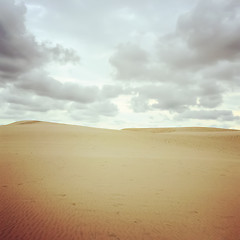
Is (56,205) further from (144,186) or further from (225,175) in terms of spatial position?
(225,175)

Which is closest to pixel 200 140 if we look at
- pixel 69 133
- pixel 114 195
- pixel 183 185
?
pixel 69 133

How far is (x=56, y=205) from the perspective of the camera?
4328mm

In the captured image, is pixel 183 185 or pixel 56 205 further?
pixel 183 185

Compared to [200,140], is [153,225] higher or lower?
lower

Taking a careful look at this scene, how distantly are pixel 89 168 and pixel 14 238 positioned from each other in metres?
5.40

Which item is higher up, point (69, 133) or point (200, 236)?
point (69, 133)

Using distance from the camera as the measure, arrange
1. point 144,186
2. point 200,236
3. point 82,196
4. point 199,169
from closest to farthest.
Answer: point 200,236 → point 82,196 → point 144,186 → point 199,169

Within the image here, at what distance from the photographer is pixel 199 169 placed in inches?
361

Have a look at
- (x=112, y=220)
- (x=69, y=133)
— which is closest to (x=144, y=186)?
(x=112, y=220)

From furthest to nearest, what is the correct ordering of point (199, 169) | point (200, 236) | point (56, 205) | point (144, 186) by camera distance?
point (199, 169) < point (144, 186) < point (56, 205) < point (200, 236)

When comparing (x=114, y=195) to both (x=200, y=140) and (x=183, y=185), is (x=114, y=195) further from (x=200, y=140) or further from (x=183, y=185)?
(x=200, y=140)

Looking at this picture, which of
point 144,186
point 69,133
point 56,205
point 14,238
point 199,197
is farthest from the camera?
point 69,133

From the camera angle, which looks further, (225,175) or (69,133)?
(69,133)

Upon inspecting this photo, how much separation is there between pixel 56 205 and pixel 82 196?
817 mm
